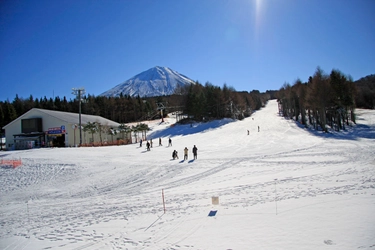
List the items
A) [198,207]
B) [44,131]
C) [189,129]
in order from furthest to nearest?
1. [189,129]
2. [44,131]
3. [198,207]

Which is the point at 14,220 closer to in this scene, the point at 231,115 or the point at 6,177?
the point at 6,177

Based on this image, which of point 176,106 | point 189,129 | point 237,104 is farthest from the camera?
point 176,106

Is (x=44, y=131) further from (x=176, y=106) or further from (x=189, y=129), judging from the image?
(x=176, y=106)

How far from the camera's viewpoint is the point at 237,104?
235 feet

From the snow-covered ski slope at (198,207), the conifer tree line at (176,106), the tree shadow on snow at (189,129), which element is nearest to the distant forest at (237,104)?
the conifer tree line at (176,106)

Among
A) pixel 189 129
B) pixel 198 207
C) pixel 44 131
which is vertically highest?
pixel 44 131

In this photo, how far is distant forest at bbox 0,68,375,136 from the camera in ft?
140

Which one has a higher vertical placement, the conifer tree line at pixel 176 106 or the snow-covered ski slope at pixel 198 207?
the conifer tree line at pixel 176 106

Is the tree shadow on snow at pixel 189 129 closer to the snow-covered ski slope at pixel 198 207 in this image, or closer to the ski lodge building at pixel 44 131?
the ski lodge building at pixel 44 131

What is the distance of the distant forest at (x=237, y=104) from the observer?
42.8 metres

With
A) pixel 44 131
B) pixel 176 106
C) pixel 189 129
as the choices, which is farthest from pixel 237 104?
pixel 44 131

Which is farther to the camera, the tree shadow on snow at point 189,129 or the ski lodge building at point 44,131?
the tree shadow on snow at point 189,129

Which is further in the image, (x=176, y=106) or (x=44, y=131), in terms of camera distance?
(x=176, y=106)

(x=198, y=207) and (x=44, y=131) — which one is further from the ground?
(x=44, y=131)
